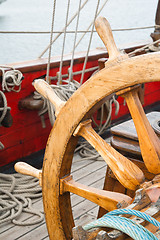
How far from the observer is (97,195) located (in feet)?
3.70

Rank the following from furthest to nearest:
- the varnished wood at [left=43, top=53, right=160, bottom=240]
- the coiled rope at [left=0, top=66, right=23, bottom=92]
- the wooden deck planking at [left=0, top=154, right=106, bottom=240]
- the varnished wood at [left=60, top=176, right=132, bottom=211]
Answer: the coiled rope at [left=0, top=66, right=23, bottom=92], the wooden deck planking at [left=0, top=154, right=106, bottom=240], the varnished wood at [left=60, top=176, right=132, bottom=211], the varnished wood at [left=43, top=53, right=160, bottom=240]

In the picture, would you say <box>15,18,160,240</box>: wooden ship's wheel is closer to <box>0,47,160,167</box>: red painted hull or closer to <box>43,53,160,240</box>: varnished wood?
<box>43,53,160,240</box>: varnished wood

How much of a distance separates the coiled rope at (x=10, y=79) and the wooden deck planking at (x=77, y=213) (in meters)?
0.73

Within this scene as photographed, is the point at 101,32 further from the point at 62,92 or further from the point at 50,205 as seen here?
the point at 62,92

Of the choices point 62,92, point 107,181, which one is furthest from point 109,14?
point 107,181

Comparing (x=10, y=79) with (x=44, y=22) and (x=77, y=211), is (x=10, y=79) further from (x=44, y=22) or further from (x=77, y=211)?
(x=44, y=22)

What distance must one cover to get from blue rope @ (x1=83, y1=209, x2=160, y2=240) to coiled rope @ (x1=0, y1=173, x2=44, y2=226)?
3.96 feet

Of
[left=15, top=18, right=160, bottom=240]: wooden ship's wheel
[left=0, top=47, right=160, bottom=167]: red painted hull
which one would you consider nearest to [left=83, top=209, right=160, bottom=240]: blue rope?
[left=15, top=18, right=160, bottom=240]: wooden ship's wheel

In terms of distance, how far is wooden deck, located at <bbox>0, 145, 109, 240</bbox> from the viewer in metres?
1.91

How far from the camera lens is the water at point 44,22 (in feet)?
17.1

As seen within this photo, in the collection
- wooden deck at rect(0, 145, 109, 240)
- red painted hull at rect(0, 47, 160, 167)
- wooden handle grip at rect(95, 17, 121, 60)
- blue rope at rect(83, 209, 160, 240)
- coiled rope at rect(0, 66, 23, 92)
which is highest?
wooden handle grip at rect(95, 17, 121, 60)

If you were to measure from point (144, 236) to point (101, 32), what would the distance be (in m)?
0.60

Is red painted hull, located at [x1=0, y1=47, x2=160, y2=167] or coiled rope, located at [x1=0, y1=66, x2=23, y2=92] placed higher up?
coiled rope, located at [x1=0, y1=66, x2=23, y2=92]

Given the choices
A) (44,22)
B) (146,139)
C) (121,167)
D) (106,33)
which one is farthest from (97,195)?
(44,22)
